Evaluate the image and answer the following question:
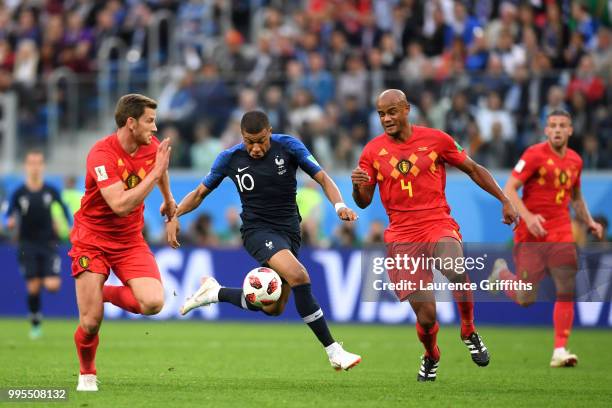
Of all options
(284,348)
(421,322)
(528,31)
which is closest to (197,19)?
(528,31)

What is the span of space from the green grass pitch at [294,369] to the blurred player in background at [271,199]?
83 centimetres

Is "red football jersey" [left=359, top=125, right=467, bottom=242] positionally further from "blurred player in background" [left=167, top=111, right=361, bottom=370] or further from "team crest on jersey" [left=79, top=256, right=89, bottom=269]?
"team crest on jersey" [left=79, top=256, right=89, bottom=269]

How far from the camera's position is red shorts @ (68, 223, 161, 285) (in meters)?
10.0

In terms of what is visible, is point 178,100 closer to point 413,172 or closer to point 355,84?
point 355,84

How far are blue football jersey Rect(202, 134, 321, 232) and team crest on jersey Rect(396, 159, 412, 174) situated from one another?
0.81 metres

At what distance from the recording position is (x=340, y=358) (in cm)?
1033

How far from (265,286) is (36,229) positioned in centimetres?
887

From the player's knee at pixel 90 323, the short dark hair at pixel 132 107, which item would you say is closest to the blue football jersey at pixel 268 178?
the short dark hair at pixel 132 107

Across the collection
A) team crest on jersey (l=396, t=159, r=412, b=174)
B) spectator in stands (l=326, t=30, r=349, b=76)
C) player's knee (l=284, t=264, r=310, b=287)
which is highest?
spectator in stands (l=326, t=30, r=349, b=76)

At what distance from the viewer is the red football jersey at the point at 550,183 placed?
44.5ft

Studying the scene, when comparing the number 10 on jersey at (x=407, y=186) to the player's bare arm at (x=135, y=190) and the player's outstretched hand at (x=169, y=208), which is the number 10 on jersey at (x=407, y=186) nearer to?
the player's outstretched hand at (x=169, y=208)

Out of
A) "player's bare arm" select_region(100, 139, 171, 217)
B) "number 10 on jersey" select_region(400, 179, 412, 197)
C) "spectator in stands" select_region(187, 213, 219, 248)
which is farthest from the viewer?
"spectator in stands" select_region(187, 213, 219, 248)

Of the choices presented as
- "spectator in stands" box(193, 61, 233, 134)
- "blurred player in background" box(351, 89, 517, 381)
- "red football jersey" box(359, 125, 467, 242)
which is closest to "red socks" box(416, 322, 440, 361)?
"blurred player in background" box(351, 89, 517, 381)

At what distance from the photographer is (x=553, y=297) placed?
46.3 ft
